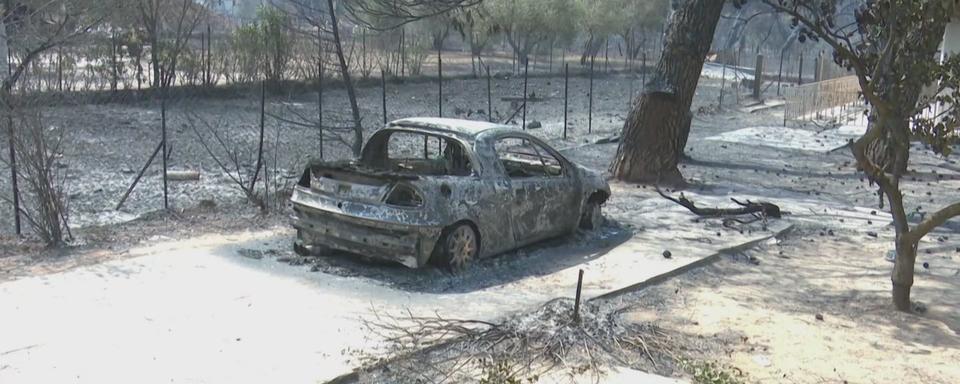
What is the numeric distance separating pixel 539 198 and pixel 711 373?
3828 millimetres

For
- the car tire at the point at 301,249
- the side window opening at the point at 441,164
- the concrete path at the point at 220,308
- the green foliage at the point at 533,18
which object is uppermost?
the green foliage at the point at 533,18

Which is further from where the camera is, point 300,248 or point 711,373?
point 300,248

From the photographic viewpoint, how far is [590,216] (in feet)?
34.5

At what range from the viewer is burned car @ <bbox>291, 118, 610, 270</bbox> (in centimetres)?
812

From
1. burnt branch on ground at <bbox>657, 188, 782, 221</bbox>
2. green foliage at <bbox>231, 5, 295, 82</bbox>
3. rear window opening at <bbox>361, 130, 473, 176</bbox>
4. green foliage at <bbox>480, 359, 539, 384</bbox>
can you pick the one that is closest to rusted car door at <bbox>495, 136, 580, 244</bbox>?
rear window opening at <bbox>361, 130, 473, 176</bbox>

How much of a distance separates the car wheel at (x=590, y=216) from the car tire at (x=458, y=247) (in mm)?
2104

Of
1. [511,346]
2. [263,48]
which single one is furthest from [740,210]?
[263,48]

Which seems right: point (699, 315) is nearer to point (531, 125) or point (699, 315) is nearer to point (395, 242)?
point (395, 242)

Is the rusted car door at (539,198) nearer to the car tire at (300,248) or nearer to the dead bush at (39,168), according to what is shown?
the car tire at (300,248)

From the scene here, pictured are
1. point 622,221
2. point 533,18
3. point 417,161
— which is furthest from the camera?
point 533,18

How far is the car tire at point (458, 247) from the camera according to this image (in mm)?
8352

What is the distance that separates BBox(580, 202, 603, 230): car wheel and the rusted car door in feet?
1.09

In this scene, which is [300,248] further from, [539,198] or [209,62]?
[209,62]

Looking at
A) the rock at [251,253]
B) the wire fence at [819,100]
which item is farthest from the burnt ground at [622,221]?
the wire fence at [819,100]
